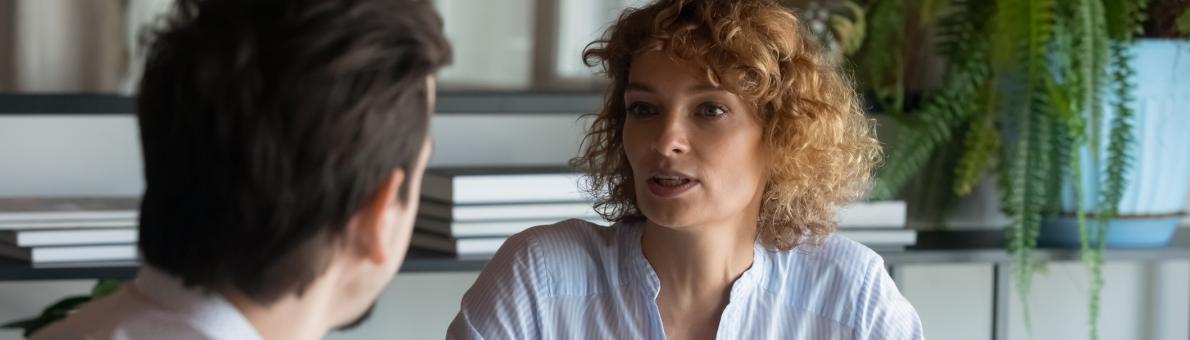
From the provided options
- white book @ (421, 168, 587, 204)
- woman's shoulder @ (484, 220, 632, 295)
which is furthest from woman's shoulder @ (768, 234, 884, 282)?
white book @ (421, 168, 587, 204)

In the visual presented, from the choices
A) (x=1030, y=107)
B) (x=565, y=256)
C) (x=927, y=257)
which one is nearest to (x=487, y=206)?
(x=565, y=256)

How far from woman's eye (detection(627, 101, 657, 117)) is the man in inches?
32.3

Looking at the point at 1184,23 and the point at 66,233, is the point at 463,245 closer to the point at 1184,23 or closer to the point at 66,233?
the point at 66,233

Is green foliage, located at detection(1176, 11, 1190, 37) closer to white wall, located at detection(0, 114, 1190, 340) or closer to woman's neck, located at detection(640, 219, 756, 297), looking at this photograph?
white wall, located at detection(0, 114, 1190, 340)

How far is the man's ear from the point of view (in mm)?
893

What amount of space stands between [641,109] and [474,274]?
0.88 m

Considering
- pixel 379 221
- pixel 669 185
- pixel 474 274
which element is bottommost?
pixel 474 274

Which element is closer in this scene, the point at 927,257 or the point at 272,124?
the point at 272,124

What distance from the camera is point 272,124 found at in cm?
82

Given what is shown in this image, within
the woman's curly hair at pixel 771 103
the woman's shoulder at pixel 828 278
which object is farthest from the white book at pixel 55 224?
the woman's shoulder at pixel 828 278

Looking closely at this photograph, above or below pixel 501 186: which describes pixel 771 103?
above

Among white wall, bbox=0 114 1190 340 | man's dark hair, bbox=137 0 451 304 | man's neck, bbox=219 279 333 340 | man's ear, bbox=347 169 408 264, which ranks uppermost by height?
man's dark hair, bbox=137 0 451 304

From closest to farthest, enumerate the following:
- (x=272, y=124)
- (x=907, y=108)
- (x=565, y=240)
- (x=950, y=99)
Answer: (x=272, y=124)
(x=565, y=240)
(x=950, y=99)
(x=907, y=108)

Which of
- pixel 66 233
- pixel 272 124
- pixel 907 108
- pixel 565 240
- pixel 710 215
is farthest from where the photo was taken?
pixel 907 108
